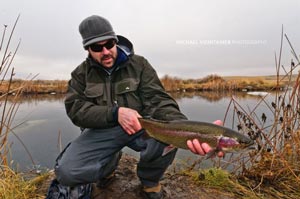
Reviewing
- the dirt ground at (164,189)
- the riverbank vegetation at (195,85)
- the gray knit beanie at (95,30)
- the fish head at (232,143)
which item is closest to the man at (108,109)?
the gray knit beanie at (95,30)

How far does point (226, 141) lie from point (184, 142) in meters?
0.36

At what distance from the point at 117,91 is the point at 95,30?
0.71m

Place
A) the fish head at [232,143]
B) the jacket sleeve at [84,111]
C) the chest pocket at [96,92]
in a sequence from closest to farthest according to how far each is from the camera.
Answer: the fish head at [232,143] → the jacket sleeve at [84,111] → the chest pocket at [96,92]

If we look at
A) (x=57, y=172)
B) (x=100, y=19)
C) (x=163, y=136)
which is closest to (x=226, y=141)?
(x=163, y=136)

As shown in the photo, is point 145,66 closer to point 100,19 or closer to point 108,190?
point 100,19

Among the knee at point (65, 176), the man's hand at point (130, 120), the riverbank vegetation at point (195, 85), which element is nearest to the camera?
the man's hand at point (130, 120)

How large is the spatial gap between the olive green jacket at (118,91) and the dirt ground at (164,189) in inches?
31.6

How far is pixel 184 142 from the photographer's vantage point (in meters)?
2.39

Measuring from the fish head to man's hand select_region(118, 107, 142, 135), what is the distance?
2.53ft

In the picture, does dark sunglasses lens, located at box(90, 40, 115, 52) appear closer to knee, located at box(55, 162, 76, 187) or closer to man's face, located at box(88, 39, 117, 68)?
man's face, located at box(88, 39, 117, 68)

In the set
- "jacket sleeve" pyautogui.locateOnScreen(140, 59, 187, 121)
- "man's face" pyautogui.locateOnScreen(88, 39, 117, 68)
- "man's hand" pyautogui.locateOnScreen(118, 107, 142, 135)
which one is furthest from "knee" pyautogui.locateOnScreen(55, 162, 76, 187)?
"man's face" pyautogui.locateOnScreen(88, 39, 117, 68)

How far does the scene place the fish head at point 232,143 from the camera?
2.19 m

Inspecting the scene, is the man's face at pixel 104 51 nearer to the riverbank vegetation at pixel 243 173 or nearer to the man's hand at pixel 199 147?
the riverbank vegetation at pixel 243 173

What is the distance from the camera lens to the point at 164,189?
327 cm
